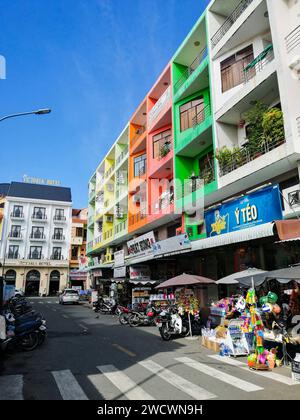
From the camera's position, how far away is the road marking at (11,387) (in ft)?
18.6

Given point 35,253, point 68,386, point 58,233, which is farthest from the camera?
point 58,233

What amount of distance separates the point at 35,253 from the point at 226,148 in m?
50.4

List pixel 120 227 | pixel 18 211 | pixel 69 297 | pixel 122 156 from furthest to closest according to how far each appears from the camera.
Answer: pixel 18 211 < pixel 69 297 < pixel 122 156 < pixel 120 227

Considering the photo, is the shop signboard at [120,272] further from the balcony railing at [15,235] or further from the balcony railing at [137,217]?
the balcony railing at [15,235]

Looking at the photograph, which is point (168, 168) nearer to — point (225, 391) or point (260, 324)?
point (260, 324)

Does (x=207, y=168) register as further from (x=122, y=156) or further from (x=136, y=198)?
(x=122, y=156)

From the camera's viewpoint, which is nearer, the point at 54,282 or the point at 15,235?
the point at 15,235

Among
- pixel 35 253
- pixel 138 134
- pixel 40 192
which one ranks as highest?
pixel 40 192

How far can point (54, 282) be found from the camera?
56688 mm

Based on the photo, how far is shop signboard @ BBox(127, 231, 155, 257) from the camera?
21.6m

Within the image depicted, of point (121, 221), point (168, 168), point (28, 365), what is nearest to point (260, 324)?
point (28, 365)

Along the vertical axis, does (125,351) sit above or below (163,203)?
below

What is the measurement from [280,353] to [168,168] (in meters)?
15.0

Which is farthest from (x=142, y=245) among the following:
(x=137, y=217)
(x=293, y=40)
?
(x=293, y=40)
